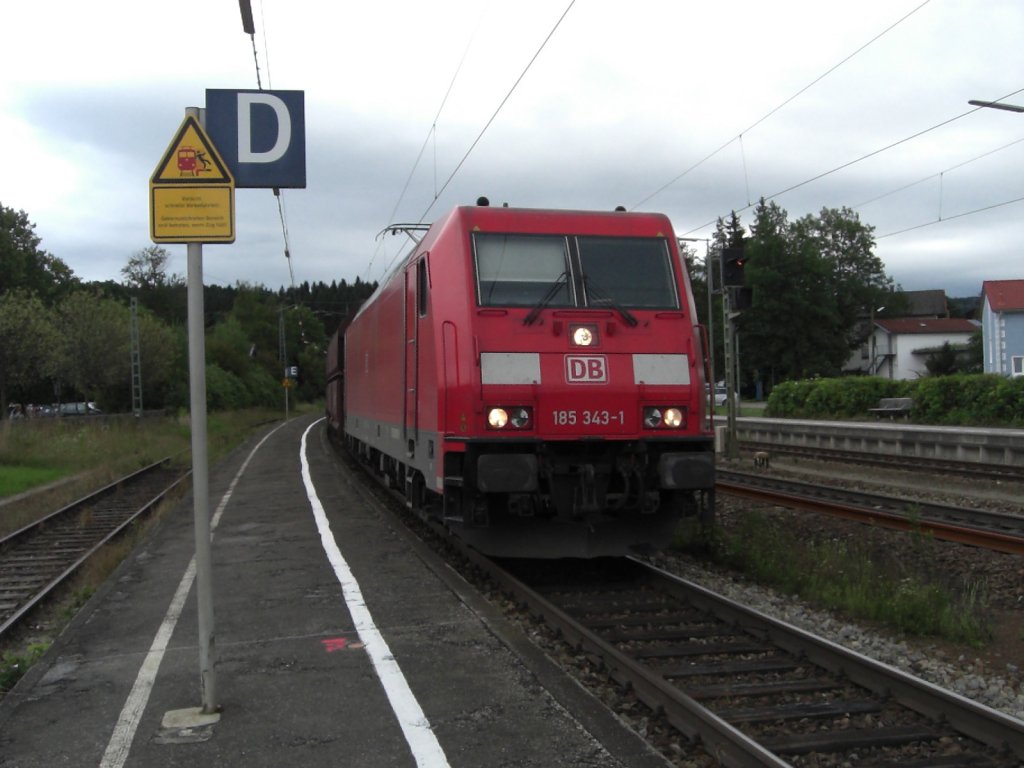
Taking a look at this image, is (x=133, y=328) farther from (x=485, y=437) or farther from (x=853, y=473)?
(x=485, y=437)

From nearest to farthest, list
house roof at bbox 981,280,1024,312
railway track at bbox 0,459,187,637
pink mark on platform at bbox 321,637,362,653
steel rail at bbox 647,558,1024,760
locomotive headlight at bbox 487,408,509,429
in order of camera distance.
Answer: steel rail at bbox 647,558,1024,760 → pink mark on platform at bbox 321,637,362,653 → locomotive headlight at bbox 487,408,509,429 → railway track at bbox 0,459,187,637 → house roof at bbox 981,280,1024,312

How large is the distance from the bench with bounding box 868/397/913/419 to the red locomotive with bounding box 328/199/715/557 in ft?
82.3

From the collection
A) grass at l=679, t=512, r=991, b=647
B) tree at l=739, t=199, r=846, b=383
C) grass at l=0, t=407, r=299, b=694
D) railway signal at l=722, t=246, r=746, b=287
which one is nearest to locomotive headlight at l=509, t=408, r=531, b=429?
grass at l=679, t=512, r=991, b=647

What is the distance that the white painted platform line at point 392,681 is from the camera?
436 cm

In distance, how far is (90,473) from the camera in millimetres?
24156

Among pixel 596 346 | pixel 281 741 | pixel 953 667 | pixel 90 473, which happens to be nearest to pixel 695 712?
pixel 281 741

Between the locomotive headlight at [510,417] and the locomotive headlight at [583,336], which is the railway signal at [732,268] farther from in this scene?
the locomotive headlight at [510,417]

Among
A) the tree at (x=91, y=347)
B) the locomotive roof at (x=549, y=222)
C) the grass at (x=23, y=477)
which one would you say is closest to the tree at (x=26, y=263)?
the tree at (x=91, y=347)

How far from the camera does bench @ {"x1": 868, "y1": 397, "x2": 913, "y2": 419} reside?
3136 centimetres

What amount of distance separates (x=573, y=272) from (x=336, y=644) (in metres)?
3.77

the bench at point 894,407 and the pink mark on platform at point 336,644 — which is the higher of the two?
the bench at point 894,407

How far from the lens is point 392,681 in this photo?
5355 mm

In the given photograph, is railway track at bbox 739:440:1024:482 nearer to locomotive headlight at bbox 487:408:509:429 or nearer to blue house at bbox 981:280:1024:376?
locomotive headlight at bbox 487:408:509:429

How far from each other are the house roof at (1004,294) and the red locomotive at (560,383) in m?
49.9
